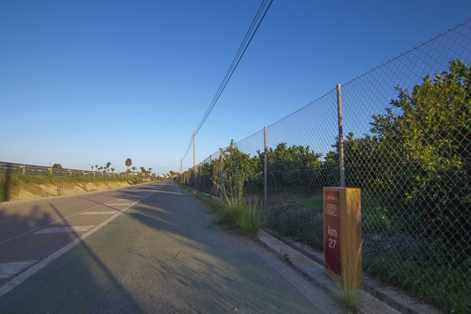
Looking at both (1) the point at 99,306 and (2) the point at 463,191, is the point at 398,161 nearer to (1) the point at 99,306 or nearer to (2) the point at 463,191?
(2) the point at 463,191

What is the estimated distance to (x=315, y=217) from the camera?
19.9ft

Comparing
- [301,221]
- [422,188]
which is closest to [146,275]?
[301,221]

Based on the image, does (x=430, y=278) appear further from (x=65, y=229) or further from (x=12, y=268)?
(x=65, y=229)

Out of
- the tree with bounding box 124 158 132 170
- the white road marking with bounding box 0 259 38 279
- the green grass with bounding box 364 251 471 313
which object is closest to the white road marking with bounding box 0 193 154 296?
the white road marking with bounding box 0 259 38 279

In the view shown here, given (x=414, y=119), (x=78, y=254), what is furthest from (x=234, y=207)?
(x=414, y=119)

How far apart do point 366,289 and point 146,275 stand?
9.17 feet

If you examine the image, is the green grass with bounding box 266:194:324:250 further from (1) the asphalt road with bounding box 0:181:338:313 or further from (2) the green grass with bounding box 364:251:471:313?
(2) the green grass with bounding box 364:251:471:313

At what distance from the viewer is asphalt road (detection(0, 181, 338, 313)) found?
11.7 feet

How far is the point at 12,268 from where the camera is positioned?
4.89 meters

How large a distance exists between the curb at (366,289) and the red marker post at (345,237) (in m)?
0.14

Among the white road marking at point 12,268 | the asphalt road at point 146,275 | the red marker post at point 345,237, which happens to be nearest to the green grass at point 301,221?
the asphalt road at point 146,275

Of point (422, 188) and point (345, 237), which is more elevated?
Answer: point (422, 188)

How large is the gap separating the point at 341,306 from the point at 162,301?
6.19 ft

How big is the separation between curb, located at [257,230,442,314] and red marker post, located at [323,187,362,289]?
139mm
